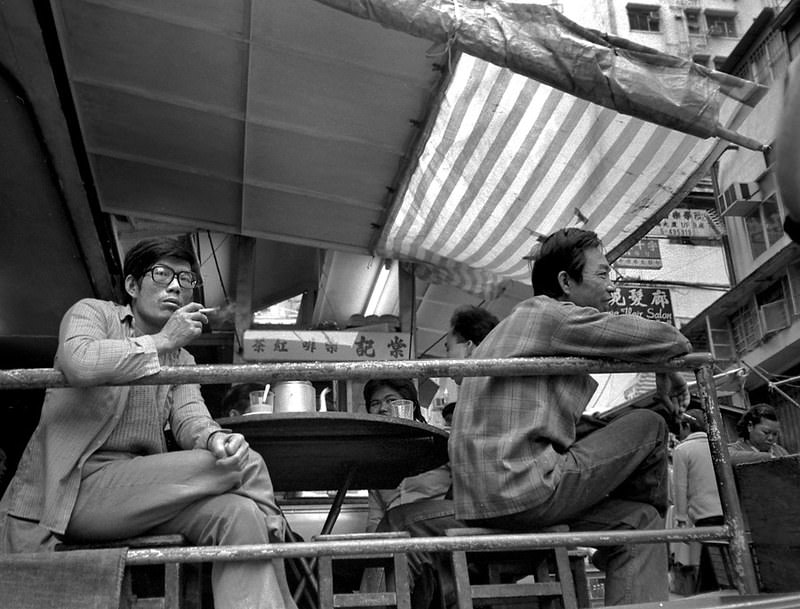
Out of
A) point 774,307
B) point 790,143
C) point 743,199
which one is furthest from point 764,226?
point 790,143

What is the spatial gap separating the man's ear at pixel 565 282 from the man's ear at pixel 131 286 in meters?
1.52

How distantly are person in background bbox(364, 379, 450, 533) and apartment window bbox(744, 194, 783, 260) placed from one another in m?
18.8

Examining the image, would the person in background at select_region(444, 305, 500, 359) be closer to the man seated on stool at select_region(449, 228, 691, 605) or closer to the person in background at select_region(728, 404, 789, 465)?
the man seated on stool at select_region(449, 228, 691, 605)

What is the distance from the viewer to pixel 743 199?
69.9ft

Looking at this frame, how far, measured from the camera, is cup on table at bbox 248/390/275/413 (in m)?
3.51

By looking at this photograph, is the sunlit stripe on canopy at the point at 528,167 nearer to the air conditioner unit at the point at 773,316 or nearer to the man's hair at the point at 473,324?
the man's hair at the point at 473,324

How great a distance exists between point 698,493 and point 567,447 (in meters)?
3.55

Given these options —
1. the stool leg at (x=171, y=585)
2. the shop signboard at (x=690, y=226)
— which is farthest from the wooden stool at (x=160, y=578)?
the shop signboard at (x=690, y=226)

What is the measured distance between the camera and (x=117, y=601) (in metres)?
1.79

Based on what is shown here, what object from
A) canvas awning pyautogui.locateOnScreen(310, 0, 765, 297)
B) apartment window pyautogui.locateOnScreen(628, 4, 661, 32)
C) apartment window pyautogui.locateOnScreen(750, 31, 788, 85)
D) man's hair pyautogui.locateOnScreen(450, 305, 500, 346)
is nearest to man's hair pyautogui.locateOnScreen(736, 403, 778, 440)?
canvas awning pyautogui.locateOnScreen(310, 0, 765, 297)

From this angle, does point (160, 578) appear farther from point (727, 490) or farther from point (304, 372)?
point (727, 490)

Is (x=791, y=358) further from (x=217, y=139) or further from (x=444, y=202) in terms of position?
(x=217, y=139)

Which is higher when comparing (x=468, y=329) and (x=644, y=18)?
(x=644, y=18)

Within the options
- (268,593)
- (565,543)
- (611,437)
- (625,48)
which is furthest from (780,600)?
(625,48)
